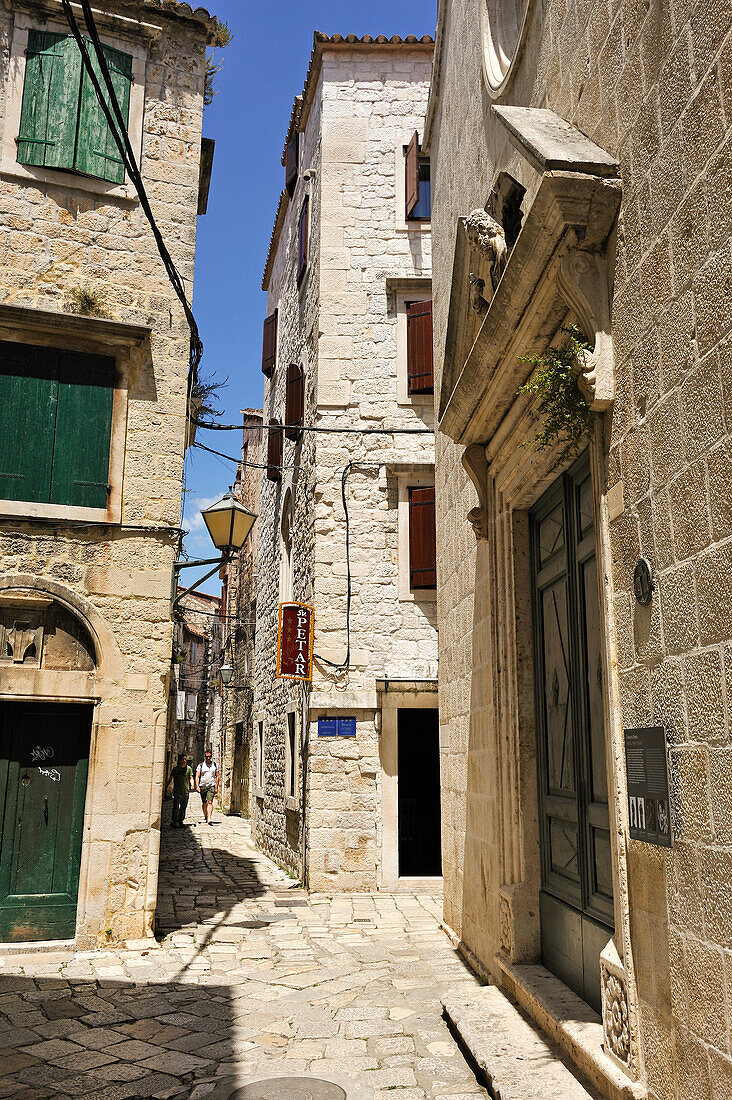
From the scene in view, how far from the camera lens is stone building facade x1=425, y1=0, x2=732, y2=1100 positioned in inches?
99.8

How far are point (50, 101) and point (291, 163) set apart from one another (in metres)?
7.88

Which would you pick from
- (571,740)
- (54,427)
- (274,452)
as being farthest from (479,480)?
(274,452)

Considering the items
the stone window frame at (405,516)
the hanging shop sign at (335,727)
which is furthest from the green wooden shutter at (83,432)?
the stone window frame at (405,516)

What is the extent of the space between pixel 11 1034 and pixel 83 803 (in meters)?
2.42

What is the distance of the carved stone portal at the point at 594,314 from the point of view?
333cm

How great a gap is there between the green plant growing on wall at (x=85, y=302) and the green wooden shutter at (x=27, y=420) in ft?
1.61

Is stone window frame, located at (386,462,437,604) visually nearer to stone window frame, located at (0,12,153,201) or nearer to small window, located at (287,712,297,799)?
small window, located at (287,712,297,799)

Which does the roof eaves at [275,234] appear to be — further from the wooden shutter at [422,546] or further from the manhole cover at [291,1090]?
the manhole cover at [291,1090]

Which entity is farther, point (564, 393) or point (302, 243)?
point (302, 243)

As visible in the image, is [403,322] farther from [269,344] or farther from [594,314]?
[594,314]

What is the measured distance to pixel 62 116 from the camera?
791cm

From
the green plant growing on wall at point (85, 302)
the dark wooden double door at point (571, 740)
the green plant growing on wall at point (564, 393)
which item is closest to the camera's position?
the green plant growing on wall at point (564, 393)

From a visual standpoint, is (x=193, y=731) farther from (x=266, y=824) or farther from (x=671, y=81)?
(x=671, y=81)

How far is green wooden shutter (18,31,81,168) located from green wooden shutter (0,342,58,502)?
6.06 feet
